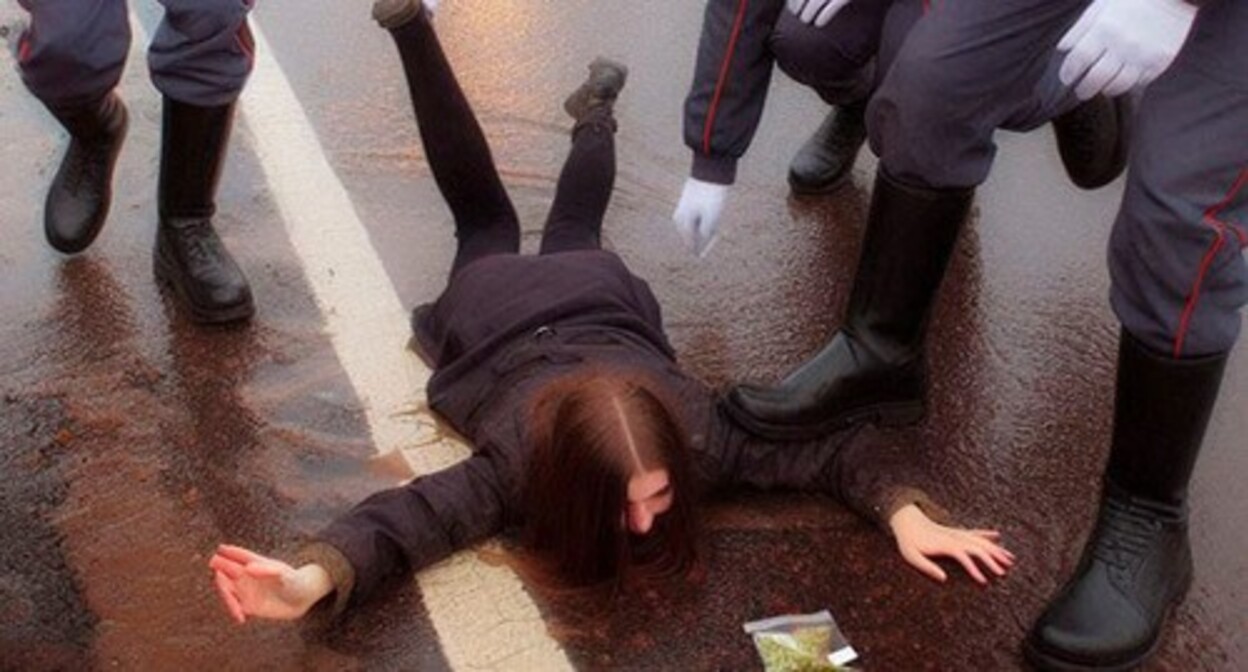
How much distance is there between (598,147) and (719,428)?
0.96 m

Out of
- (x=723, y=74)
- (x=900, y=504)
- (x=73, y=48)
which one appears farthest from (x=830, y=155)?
(x=73, y=48)

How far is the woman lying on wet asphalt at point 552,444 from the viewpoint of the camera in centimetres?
269

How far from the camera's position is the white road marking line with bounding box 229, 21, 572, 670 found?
2787 mm

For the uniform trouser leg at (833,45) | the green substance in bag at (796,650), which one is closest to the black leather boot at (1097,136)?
the uniform trouser leg at (833,45)

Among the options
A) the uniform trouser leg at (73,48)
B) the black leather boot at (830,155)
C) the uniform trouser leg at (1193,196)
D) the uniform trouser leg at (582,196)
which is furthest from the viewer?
the black leather boot at (830,155)

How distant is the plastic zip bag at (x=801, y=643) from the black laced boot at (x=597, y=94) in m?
1.47

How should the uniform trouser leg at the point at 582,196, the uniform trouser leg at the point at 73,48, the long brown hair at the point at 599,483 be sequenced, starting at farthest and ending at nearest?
the uniform trouser leg at the point at 582,196
the uniform trouser leg at the point at 73,48
the long brown hair at the point at 599,483

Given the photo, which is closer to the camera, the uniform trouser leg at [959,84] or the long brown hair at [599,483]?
the long brown hair at [599,483]

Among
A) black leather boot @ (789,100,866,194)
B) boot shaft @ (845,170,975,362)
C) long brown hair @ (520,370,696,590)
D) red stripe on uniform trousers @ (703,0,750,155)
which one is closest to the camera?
long brown hair @ (520,370,696,590)

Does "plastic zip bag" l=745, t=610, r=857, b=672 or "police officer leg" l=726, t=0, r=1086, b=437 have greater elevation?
"police officer leg" l=726, t=0, r=1086, b=437

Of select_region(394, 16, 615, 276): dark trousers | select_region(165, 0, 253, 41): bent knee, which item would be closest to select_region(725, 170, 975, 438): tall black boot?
select_region(394, 16, 615, 276): dark trousers

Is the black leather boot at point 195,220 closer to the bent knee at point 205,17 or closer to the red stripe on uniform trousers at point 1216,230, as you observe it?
the bent knee at point 205,17

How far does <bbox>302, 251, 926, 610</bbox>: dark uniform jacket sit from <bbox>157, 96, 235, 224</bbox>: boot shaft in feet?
2.06

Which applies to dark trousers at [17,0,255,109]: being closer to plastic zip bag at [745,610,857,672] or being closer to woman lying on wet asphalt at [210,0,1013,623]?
woman lying on wet asphalt at [210,0,1013,623]
